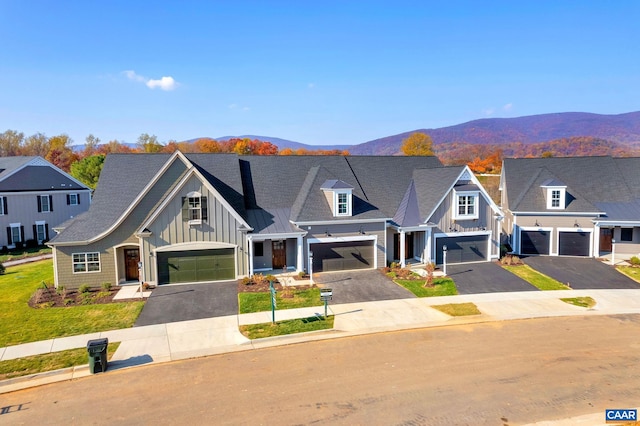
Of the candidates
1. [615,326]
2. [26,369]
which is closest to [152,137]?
[26,369]

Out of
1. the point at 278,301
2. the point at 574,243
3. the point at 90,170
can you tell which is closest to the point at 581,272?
the point at 574,243

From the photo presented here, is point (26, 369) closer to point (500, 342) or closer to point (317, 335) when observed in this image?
point (317, 335)

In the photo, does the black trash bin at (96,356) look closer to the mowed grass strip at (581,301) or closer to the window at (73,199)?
the mowed grass strip at (581,301)

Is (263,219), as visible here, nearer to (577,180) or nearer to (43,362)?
(43,362)

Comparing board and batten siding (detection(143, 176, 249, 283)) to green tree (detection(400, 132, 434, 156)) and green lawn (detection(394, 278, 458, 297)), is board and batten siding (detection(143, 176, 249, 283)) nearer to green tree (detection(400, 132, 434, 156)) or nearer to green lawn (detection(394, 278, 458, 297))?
green lawn (detection(394, 278, 458, 297))

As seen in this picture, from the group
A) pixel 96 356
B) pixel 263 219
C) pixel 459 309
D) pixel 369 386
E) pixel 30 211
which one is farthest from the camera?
pixel 30 211

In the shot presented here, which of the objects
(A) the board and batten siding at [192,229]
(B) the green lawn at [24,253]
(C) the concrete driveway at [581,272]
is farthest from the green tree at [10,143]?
(C) the concrete driveway at [581,272]
